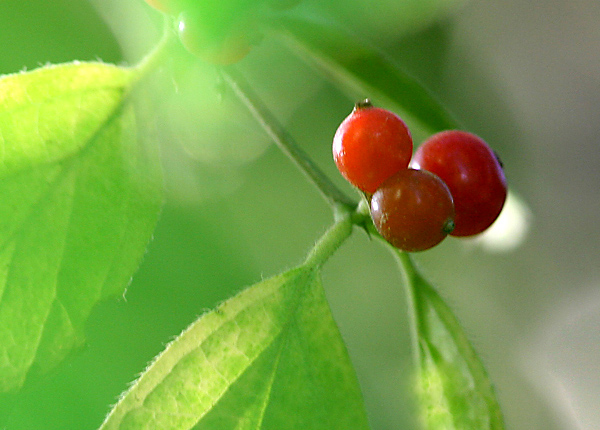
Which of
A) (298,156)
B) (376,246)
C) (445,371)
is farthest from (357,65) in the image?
(376,246)

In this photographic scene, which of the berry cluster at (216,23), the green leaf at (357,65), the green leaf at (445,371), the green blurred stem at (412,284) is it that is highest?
the berry cluster at (216,23)

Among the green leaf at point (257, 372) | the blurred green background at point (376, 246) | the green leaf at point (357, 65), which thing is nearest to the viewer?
the green leaf at point (257, 372)

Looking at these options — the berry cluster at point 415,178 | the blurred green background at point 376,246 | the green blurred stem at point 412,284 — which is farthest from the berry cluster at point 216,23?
the blurred green background at point 376,246

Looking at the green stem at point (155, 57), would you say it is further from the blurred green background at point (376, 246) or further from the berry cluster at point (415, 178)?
the blurred green background at point (376, 246)

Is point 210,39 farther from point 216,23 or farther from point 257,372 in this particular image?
point 257,372

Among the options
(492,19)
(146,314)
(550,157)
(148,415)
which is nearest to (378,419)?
(146,314)
